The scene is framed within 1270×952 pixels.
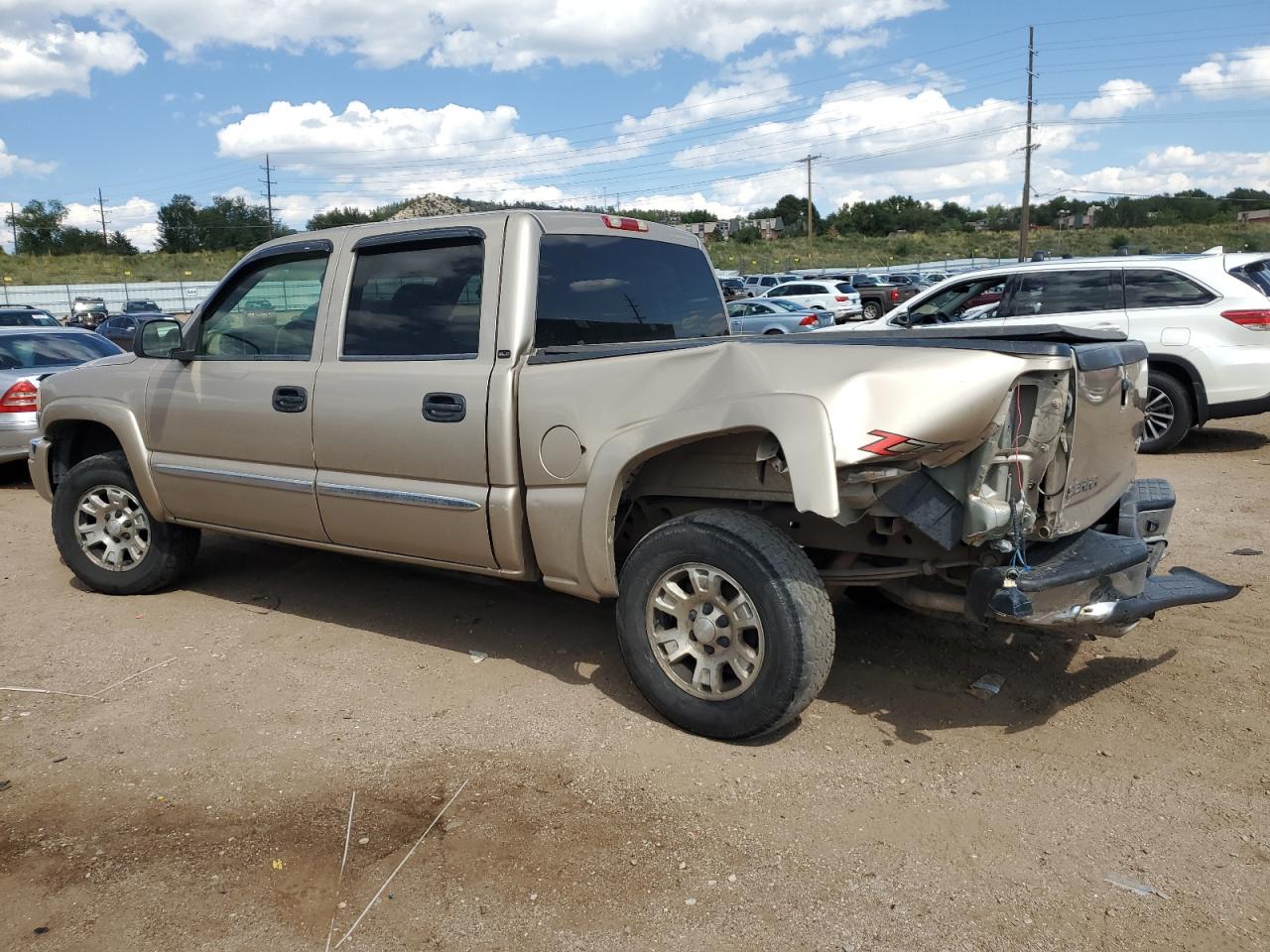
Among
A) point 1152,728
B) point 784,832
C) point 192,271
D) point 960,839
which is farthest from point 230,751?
point 192,271

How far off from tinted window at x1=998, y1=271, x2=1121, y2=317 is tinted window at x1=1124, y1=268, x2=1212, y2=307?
0.36ft

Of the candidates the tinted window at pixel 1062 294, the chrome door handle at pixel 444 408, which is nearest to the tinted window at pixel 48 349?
the chrome door handle at pixel 444 408

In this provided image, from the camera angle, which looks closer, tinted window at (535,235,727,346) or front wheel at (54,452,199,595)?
tinted window at (535,235,727,346)

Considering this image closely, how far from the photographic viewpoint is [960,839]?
3.14m

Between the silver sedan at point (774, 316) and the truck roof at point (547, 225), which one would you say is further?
the silver sedan at point (774, 316)

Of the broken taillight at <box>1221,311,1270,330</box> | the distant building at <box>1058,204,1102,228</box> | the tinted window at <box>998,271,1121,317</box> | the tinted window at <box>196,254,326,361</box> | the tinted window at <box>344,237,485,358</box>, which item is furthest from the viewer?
the distant building at <box>1058,204,1102,228</box>

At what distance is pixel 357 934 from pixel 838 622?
2898mm

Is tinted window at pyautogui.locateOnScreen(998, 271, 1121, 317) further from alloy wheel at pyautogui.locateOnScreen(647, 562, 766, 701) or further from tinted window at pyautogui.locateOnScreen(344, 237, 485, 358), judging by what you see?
alloy wheel at pyautogui.locateOnScreen(647, 562, 766, 701)

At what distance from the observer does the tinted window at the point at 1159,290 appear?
911 cm

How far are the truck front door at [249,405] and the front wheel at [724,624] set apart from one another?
1867 millimetres

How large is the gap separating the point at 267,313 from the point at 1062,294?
7551 mm

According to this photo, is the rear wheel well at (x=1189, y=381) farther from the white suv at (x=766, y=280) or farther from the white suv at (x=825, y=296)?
the white suv at (x=766, y=280)

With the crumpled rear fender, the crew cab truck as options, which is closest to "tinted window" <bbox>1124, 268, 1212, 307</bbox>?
the crew cab truck

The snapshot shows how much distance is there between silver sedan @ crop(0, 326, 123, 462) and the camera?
9211 mm
